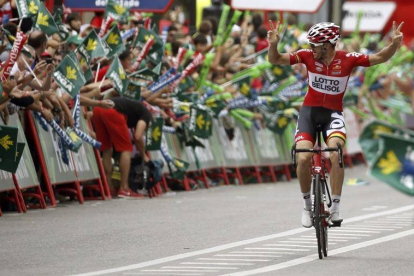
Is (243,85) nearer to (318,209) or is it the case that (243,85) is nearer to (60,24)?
(60,24)

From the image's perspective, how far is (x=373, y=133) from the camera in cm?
982

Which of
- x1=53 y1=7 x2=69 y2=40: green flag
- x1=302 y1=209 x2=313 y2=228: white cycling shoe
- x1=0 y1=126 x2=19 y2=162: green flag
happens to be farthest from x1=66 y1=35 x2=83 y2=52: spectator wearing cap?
x1=302 y1=209 x2=313 y2=228: white cycling shoe

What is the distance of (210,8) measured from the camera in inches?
1005

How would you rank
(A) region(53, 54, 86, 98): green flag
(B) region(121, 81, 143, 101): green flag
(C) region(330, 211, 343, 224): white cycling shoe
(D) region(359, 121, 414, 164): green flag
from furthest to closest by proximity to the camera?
(B) region(121, 81, 143, 101): green flag → (A) region(53, 54, 86, 98): green flag → (C) region(330, 211, 343, 224): white cycling shoe → (D) region(359, 121, 414, 164): green flag

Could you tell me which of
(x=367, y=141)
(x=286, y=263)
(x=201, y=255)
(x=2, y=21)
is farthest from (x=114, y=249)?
(x=2, y=21)

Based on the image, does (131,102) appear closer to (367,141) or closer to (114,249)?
(114,249)

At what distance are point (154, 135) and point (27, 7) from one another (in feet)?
10.5

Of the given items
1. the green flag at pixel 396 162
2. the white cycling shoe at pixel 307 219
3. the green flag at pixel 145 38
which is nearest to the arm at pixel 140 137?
the green flag at pixel 145 38

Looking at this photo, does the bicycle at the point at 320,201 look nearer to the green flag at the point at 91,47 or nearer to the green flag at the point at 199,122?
the green flag at the point at 91,47

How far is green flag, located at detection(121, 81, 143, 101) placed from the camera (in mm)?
19219

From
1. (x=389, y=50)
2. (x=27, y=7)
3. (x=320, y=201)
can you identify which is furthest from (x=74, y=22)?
(x=320, y=201)

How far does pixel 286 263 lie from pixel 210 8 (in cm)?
1424

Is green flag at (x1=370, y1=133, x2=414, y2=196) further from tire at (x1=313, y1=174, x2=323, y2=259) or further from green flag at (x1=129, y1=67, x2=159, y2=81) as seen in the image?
green flag at (x1=129, y1=67, x2=159, y2=81)

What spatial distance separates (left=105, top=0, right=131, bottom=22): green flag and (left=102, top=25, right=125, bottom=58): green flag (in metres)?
0.99
